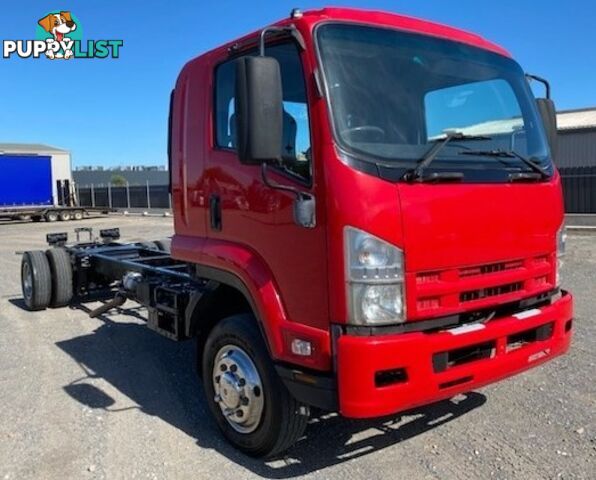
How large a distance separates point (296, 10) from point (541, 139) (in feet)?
6.33

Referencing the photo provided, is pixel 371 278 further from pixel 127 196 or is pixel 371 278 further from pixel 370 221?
pixel 127 196

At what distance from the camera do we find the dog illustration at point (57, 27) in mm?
22478

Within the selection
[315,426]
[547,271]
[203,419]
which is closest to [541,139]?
[547,271]

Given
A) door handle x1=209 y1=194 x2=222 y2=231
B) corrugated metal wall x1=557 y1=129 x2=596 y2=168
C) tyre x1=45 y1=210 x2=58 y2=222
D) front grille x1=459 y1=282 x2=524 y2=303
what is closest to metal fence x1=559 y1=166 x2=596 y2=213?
corrugated metal wall x1=557 y1=129 x2=596 y2=168

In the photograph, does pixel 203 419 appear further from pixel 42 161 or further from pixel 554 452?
pixel 42 161

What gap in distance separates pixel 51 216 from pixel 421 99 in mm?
32459

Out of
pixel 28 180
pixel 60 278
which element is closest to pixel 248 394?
pixel 60 278

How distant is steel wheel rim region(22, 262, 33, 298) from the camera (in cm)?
841

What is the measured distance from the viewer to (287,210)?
346cm

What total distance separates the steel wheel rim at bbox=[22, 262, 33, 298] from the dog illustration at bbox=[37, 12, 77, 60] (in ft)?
52.3

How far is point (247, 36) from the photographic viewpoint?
3.89 m

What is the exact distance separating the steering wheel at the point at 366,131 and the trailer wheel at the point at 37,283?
6.38m

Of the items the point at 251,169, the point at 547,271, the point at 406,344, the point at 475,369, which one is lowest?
the point at 475,369

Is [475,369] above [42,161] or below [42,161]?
below
